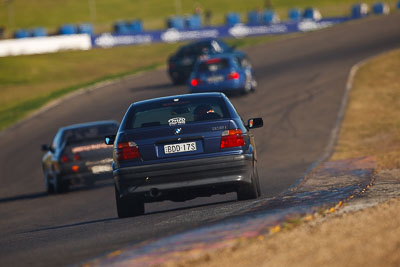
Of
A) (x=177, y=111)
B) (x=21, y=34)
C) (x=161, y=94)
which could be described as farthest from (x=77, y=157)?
(x=21, y=34)

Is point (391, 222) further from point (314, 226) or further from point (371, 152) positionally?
point (371, 152)

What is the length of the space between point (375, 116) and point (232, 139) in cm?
1479

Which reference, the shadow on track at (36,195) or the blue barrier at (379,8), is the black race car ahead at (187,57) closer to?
Answer: the shadow on track at (36,195)

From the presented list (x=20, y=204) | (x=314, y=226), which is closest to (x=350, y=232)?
(x=314, y=226)

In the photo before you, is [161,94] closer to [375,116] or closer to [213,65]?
[213,65]

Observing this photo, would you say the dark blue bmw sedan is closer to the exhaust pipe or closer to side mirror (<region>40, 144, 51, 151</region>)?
the exhaust pipe

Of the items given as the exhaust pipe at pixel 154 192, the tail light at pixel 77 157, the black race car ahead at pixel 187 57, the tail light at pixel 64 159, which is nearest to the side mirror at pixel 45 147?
the tail light at pixel 64 159

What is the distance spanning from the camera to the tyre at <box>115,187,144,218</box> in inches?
447

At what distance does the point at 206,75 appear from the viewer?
95.5 feet

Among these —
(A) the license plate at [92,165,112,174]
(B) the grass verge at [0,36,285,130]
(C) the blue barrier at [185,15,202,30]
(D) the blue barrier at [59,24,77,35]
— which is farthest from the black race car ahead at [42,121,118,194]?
(C) the blue barrier at [185,15,202,30]

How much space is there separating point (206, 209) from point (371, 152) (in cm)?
926

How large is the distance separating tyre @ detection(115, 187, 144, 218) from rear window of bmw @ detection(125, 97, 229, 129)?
3.03 feet

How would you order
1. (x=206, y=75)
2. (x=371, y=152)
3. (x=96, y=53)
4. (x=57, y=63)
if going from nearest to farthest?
(x=371, y=152) < (x=206, y=75) < (x=57, y=63) < (x=96, y=53)

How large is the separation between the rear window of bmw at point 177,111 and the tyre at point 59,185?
22.8ft
